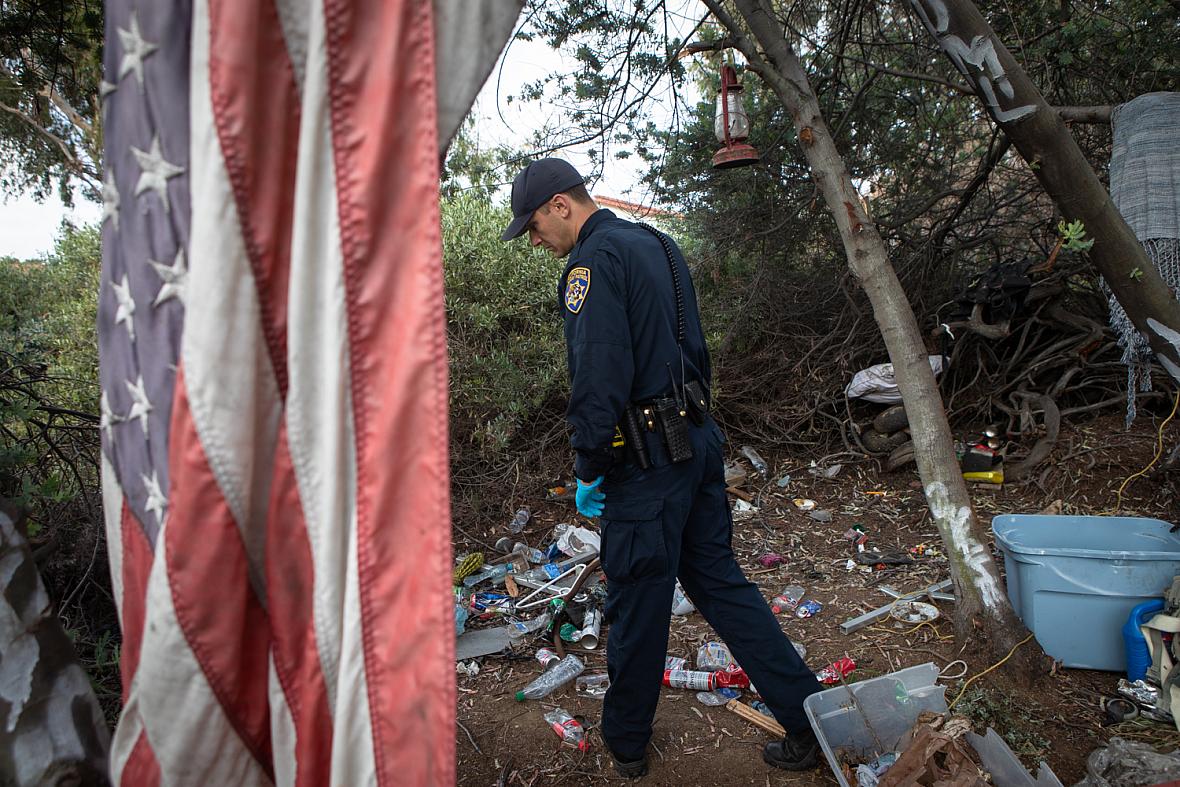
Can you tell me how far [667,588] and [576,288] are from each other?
1.15m

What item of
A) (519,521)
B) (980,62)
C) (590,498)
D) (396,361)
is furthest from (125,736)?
(519,521)

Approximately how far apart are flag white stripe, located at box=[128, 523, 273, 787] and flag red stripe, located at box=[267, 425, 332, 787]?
0.43 feet

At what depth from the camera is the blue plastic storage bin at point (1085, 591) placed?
2852 millimetres

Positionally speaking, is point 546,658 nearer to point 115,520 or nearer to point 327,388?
point 115,520

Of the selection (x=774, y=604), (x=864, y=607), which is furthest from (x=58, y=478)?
(x=864, y=607)

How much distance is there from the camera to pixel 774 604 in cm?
408

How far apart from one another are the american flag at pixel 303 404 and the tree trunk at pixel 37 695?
0.23m

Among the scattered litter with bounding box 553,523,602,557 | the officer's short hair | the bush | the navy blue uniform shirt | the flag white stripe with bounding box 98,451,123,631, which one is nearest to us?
the flag white stripe with bounding box 98,451,123,631

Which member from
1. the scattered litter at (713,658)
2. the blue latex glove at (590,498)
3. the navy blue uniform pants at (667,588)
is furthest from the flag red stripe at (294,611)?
the scattered litter at (713,658)

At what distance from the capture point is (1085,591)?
2.93 meters

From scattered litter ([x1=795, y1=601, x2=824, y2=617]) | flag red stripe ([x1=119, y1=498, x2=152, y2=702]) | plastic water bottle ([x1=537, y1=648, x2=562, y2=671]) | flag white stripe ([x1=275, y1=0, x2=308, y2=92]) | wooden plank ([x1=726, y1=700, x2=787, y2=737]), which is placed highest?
flag white stripe ([x1=275, y1=0, x2=308, y2=92])

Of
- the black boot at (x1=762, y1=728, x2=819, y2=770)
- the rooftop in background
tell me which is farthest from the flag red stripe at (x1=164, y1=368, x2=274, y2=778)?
the rooftop in background

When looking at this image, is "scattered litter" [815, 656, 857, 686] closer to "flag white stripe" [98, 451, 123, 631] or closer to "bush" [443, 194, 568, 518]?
"flag white stripe" [98, 451, 123, 631]

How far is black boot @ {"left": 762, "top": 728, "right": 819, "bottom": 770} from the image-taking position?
8.57ft
